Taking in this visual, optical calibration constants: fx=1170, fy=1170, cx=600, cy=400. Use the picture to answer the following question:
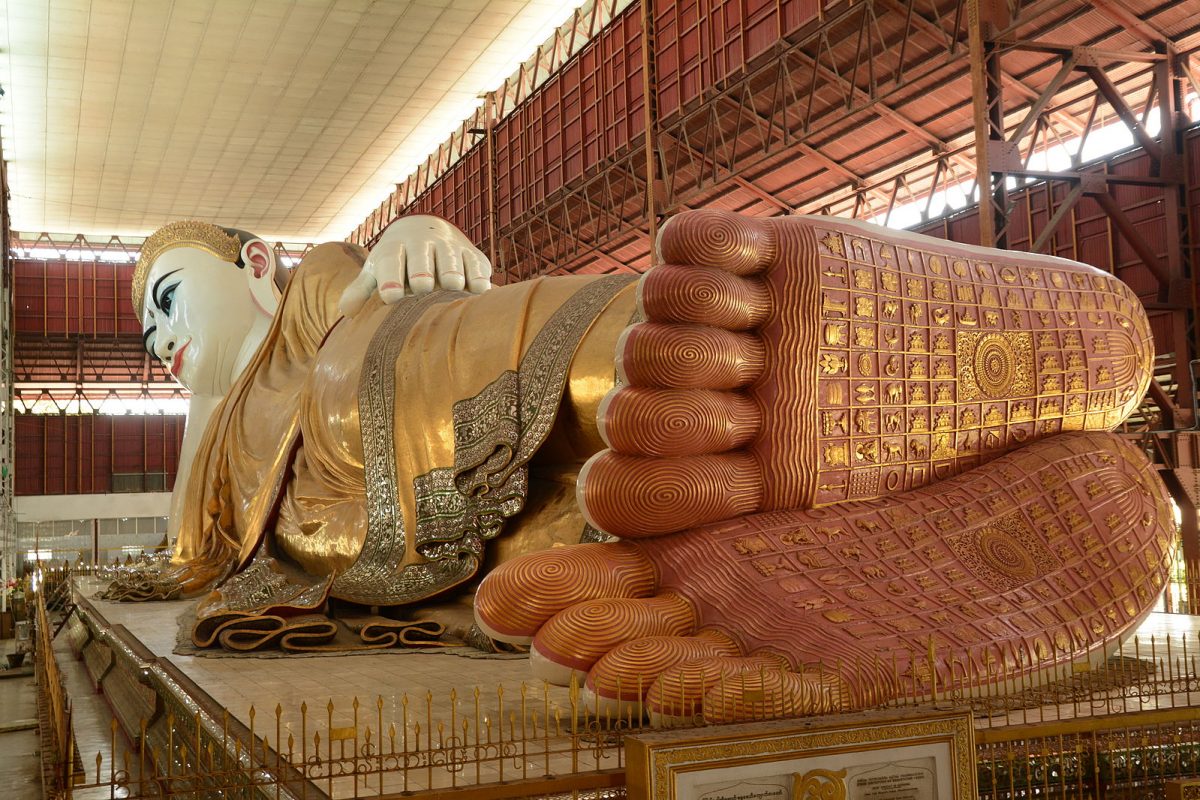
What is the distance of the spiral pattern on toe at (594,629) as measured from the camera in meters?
2.59

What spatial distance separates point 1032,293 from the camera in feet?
11.4

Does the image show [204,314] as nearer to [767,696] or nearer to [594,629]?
[594,629]

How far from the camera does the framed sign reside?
213 cm

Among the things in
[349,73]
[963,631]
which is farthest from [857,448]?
[349,73]

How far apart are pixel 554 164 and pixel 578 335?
33.6 feet

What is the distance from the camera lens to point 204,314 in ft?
25.2

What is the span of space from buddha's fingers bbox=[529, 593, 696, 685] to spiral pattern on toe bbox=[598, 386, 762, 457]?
0.40 metres

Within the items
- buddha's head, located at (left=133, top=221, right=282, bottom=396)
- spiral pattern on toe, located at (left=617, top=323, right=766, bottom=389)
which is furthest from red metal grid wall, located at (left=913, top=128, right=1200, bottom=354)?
spiral pattern on toe, located at (left=617, top=323, right=766, bottom=389)

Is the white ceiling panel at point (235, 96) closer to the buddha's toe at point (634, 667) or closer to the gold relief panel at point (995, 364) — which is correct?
the gold relief panel at point (995, 364)

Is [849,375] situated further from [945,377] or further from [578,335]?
[578,335]

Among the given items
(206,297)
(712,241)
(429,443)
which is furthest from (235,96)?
(712,241)

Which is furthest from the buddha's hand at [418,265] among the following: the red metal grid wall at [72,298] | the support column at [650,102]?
the red metal grid wall at [72,298]

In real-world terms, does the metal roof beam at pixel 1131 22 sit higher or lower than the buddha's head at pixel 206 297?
higher

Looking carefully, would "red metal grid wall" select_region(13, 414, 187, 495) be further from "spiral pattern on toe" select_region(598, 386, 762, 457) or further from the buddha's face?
"spiral pattern on toe" select_region(598, 386, 762, 457)
